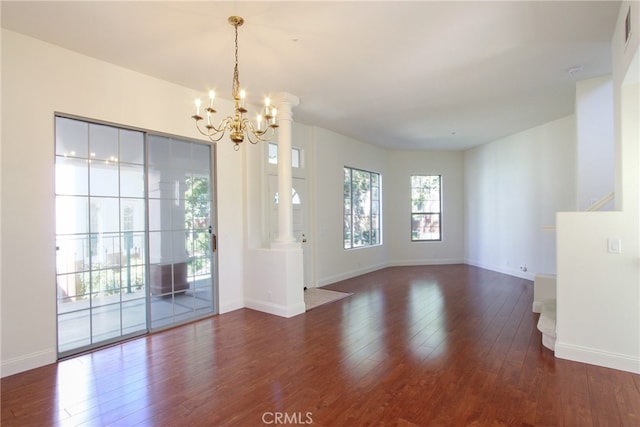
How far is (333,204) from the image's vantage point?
690cm

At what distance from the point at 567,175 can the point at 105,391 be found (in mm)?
7187

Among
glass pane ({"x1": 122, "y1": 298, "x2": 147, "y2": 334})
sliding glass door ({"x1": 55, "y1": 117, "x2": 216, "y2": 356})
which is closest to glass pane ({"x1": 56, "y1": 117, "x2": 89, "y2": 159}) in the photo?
sliding glass door ({"x1": 55, "y1": 117, "x2": 216, "y2": 356})

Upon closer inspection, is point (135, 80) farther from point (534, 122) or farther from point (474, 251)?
point (474, 251)

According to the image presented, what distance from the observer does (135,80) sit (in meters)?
3.85

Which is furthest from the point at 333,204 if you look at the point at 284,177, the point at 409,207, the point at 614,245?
the point at 614,245

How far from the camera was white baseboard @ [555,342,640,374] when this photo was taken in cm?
284

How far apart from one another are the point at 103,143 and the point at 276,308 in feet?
9.42

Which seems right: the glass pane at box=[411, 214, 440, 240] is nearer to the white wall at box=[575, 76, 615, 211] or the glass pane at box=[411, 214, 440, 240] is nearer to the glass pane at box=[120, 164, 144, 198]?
the white wall at box=[575, 76, 615, 211]

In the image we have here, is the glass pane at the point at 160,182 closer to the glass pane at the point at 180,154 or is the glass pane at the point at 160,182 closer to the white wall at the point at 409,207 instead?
the glass pane at the point at 180,154

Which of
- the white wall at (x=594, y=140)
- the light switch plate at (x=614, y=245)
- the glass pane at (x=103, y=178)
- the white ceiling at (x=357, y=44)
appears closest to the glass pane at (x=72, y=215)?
the glass pane at (x=103, y=178)

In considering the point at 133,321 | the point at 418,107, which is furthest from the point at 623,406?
the point at 133,321

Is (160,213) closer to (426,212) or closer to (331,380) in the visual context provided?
(331,380)

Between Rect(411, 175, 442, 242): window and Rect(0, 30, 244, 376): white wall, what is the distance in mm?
7151
